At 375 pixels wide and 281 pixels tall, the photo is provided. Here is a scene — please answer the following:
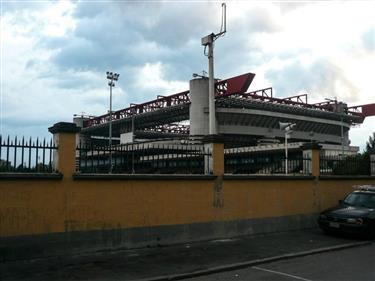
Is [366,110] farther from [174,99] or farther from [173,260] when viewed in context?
[173,260]

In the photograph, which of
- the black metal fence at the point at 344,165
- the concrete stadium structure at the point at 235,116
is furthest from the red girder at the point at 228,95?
the black metal fence at the point at 344,165

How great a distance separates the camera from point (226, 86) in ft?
256

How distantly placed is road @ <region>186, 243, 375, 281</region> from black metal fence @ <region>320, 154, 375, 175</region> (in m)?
5.73

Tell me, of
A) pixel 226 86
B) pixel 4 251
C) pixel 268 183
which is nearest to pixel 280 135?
pixel 226 86

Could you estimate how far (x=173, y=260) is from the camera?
9961mm

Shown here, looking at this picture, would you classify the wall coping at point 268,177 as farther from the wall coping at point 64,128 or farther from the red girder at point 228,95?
the red girder at point 228,95

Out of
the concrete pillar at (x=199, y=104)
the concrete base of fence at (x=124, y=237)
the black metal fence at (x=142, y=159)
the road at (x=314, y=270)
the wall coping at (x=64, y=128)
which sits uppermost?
the concrete pillar at (x=199, y=104)

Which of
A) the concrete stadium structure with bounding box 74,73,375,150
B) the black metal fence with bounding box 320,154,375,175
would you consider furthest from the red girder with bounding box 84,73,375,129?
the black metal fence with bounding box 320,154,375,175

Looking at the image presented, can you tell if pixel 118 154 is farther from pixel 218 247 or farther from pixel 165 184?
pixel 218 247

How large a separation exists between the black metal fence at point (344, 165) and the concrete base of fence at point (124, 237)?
2.92 meters

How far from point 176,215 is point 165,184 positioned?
876mm

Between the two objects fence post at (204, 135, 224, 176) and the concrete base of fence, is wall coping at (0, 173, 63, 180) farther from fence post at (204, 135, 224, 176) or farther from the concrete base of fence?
fence post at (204, 135, 224, 176)

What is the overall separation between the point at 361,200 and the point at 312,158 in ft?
6.93

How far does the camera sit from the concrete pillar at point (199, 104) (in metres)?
77.6
